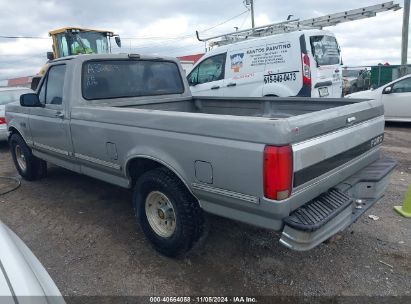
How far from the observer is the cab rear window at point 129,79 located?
4184mm

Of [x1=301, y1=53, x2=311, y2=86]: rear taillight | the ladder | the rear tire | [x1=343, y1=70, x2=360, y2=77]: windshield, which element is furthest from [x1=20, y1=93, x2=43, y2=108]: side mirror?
[x1=343, y1=70, x2=360, y2=77]: windshield

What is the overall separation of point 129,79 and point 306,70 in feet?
15.5

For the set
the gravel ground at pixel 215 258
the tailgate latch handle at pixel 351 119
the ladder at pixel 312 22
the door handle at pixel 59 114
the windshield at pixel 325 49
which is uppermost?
the ladder at pixel 312 22

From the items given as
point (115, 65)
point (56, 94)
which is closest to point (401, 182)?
point (115, 65)

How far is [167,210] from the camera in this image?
10.7ft

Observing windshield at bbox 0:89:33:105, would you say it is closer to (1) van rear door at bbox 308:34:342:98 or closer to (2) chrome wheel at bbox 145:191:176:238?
(2) chrome wheel at bbox 145:191:176:238

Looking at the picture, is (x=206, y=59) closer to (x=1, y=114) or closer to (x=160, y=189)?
(x=1, y=114)

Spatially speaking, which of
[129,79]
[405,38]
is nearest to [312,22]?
[405,38]

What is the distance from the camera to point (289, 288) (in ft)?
9.45

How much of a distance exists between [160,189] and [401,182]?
3885 millimetres

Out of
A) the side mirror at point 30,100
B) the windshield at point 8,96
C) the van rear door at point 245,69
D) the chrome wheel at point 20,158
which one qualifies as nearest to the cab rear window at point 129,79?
the side mirror at point 30,100

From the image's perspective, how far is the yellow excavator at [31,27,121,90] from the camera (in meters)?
13.6

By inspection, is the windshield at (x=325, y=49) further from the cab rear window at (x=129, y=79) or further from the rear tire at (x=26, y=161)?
the rear tire at (x=26, y=161)

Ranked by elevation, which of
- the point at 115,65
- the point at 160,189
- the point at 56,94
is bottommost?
the point at 160,189
